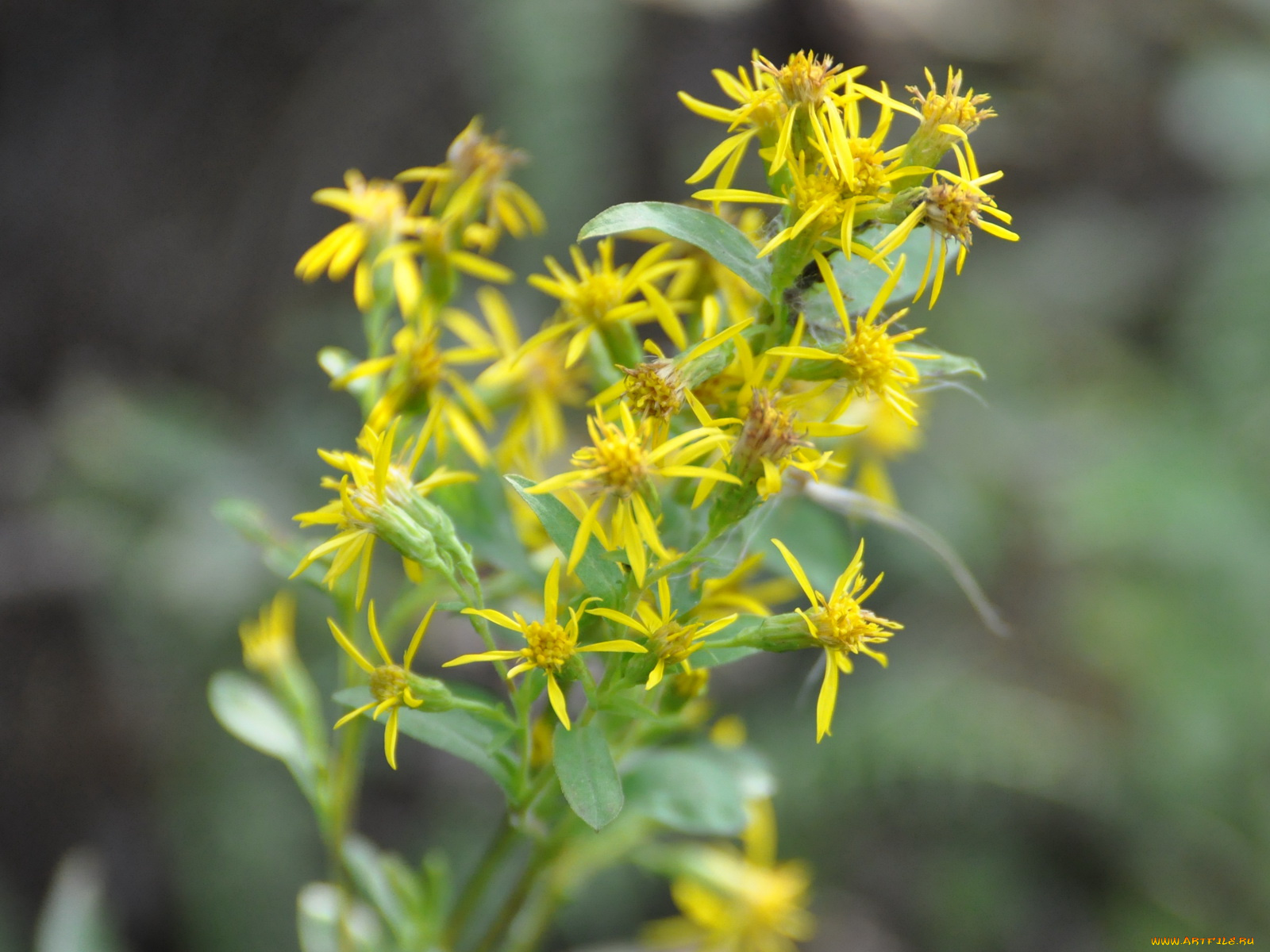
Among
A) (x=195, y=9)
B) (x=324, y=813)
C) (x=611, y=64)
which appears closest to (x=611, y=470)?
(x=324, y=813)

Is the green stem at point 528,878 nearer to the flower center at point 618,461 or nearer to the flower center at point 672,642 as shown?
the flower center at point 672,642

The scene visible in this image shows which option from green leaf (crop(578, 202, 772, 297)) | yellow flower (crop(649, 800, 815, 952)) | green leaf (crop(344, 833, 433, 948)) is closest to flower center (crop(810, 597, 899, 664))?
green leaf (crop(578, 202, 772, 297))

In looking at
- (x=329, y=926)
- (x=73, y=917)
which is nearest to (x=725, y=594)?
(x=329, y=926)

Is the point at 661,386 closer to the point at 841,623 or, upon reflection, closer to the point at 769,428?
the point at 769,428

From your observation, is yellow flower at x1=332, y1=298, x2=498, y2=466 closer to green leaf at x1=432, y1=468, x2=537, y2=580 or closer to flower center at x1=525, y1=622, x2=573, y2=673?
green leaf at x1=432, y1=468, x2=537, y2=580

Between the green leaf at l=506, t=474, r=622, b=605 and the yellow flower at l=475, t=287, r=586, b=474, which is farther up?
the yellow flower at l=475, t=287, r=586, b=474
